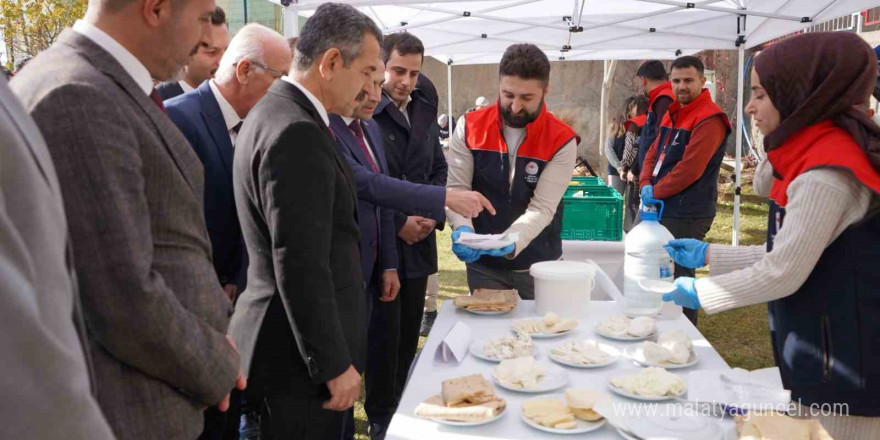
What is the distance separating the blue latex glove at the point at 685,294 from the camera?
6.32 feet

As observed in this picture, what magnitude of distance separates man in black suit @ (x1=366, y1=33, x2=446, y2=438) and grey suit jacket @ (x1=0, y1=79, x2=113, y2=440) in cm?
221

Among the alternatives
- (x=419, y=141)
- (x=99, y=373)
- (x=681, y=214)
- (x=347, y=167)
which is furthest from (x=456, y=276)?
(x=99, y=373)

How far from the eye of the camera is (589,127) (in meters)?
15.5

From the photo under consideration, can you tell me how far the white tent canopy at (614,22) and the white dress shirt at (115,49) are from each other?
414 cm

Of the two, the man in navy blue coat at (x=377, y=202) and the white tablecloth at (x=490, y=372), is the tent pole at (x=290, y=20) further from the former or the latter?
the white tablecloth at (x=490, y=372)

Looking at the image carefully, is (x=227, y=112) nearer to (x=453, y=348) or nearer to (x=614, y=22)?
(x=453, y=348)

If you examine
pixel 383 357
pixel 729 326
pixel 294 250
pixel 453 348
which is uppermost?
pixel 294 250

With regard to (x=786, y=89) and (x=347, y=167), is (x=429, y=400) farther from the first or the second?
(x=786, y=89)

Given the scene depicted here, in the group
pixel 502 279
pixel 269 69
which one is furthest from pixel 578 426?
pixel 269 69

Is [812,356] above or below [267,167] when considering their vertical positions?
below

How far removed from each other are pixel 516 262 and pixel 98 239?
2.15m

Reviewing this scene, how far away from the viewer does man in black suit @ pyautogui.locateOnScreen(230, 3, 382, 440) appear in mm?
1580

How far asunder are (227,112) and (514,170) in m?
1.24

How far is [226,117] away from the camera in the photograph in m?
2.35
